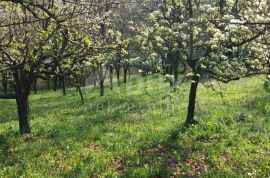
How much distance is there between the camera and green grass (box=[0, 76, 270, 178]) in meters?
11.9

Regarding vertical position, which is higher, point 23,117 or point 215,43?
point 215,43

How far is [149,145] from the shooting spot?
14.3 m

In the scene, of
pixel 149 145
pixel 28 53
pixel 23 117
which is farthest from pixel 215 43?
pixel 23 117

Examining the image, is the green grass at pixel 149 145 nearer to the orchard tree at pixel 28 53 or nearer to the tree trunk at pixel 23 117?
the tree trunk at pixel 23 117

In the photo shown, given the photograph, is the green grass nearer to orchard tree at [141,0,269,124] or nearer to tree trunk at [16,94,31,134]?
tree trunk at [16,94,31,134]

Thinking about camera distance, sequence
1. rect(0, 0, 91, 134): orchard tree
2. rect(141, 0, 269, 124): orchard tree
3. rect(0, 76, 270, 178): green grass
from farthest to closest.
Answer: rect(0, 0, 91, 134): orchard tree
rect(141, 0, 269, 124): orchard tree
rect(0, 76, 270, 178): green grass

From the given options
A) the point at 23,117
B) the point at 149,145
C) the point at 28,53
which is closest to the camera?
the point at 149,145

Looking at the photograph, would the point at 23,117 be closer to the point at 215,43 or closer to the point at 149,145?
the point at 149,145

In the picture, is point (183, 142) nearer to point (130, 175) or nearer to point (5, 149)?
point (130, 175)

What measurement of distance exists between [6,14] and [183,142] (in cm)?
1011

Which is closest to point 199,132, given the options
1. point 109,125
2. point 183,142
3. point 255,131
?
point 183,142

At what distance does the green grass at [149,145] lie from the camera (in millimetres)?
11859

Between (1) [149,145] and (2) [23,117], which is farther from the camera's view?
(2) [23,117]

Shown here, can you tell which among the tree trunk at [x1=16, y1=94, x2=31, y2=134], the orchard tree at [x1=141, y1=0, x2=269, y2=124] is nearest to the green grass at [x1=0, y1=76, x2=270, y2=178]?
the tree trunk at [x1=16, y1=94, x2=31, y2=134]
